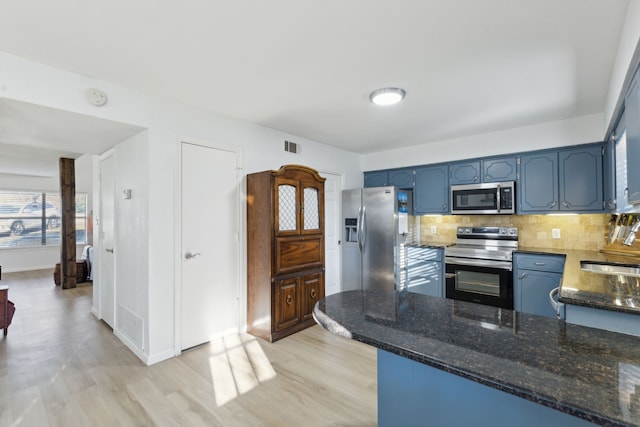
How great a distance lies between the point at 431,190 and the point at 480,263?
4.10 ft

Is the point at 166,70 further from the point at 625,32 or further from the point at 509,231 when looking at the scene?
the point at 509,231

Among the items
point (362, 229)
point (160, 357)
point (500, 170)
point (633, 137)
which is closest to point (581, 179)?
point (500, 170)

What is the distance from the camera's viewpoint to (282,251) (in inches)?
130

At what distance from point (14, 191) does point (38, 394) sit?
7552 mm

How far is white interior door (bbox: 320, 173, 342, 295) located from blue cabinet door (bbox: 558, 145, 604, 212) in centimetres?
285

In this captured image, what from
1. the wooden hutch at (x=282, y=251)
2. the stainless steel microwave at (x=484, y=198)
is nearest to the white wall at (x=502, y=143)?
the stainless steel microwave at (x=484, y=198)

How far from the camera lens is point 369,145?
184 inches

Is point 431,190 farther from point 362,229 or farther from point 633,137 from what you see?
point 633,137

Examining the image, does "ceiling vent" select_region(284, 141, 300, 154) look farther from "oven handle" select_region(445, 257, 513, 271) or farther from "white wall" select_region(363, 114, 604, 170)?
"oven handle" select_region(445, 257, 513, 271)

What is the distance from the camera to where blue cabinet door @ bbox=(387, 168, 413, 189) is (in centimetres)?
473

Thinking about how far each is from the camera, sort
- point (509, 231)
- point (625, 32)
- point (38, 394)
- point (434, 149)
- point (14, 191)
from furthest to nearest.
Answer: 1. point (14, 191)
2. point (434, 149)
3. point (509, 231)
4. point (38, 394)
5. point (625, 32)

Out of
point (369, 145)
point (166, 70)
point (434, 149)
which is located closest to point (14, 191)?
point (166, 70)

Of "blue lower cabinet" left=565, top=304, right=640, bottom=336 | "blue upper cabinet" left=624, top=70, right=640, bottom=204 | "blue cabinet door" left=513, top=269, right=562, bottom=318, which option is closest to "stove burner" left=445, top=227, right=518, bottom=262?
"blue cabinet door" left=513, top=269, right=562, bottom=318

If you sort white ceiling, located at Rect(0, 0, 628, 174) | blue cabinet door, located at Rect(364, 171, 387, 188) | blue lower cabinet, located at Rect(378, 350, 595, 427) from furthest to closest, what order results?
blue cabinet door, located at Rect(364, 171, 387, 188) → white ceiling, located at Rect(0, 0, 628, 174) → blue lower cabinet, located at Rect(378, 350, 595, 427)
